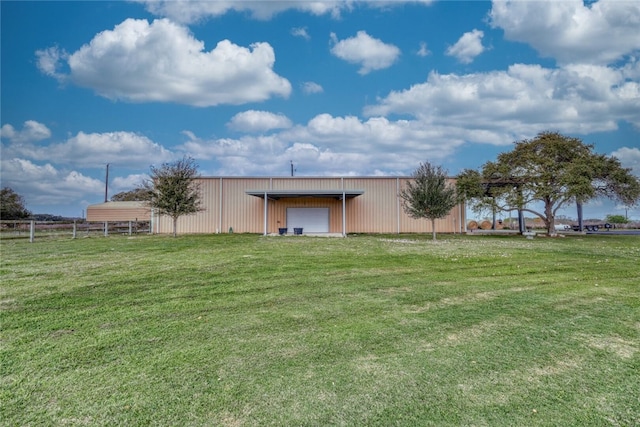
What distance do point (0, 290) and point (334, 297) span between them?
19.8ft

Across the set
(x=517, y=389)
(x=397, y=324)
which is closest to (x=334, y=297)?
(x=397, y=324)

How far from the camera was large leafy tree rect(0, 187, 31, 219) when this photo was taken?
35.3 m

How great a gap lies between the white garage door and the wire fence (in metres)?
11.0

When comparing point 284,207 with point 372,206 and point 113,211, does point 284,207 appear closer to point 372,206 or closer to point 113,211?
point 372,206

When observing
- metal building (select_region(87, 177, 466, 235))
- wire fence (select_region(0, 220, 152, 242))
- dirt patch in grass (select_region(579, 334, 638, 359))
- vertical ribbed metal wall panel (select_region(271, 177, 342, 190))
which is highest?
vertical ribbed metal wall panel (select_region(271, 177, 342, 190))

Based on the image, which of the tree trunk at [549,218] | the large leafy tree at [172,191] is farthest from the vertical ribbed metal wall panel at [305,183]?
the tree trunk at [549,218]

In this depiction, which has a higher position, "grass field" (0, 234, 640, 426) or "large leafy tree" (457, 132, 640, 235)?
"large leafy tree" (457, 132, 640, 235)

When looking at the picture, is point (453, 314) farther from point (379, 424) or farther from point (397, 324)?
point (379, 424)

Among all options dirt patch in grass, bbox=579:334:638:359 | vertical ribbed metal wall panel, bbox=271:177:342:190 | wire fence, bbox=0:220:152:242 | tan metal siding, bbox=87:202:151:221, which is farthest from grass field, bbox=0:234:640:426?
tan metal siding, bbox=87:202:151:221

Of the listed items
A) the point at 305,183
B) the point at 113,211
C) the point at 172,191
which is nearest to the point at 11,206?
the point at 113,211

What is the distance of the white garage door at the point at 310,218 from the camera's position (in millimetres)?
26469

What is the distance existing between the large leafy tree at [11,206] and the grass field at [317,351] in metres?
37.2

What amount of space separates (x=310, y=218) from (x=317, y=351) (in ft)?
74.8

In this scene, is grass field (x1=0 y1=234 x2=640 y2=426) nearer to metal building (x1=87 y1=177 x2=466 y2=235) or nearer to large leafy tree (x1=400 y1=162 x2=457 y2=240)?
large leafy tree (x1=400 y1=162 x2=457 y2=240)
